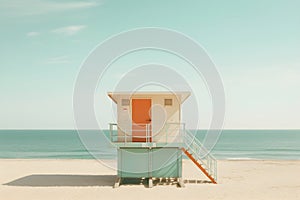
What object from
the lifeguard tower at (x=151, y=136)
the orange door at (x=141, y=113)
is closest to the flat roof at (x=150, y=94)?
the lifeguard tower at (x=151, y=136)

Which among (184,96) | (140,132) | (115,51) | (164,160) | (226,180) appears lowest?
(226,180)

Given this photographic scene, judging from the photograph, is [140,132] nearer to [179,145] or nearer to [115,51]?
[179,145]

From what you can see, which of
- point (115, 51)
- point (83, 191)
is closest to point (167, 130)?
point (83, 191)

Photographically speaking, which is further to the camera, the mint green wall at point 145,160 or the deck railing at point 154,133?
the mint green wall at point 145,160

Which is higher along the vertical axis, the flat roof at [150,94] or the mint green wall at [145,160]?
the flat roof at [150,94]

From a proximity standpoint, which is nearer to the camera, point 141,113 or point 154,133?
point 154,133

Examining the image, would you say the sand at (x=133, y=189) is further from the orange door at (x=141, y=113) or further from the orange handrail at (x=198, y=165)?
the orange door at (x=141, y=113)

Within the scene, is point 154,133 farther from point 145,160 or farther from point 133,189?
point 133,189

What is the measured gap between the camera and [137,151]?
20.5 meters

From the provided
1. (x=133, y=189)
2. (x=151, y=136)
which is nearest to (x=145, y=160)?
(x=151, y=136)

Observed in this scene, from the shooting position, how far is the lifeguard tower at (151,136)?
19891 mm

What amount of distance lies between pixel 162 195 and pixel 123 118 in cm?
435

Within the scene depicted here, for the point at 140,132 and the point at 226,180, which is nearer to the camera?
the point at 140,132

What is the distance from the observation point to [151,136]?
64.7ft
